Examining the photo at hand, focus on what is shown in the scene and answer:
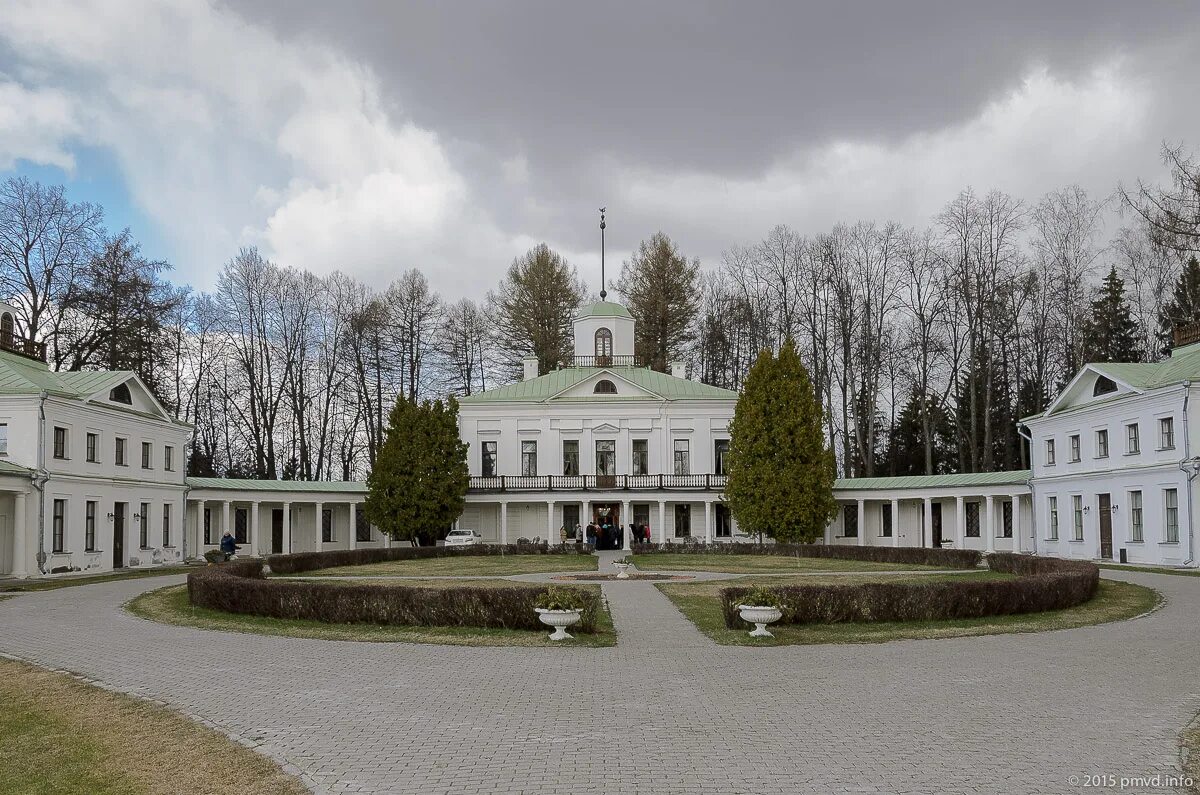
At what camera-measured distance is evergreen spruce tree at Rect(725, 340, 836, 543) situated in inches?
1608

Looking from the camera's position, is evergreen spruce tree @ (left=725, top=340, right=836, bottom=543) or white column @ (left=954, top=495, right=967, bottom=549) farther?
white column @ (left=954, top=495, right=967, bottom=549)

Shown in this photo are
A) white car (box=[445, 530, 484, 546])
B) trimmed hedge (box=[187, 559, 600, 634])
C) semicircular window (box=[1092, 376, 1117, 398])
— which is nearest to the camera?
trimmed hedge (box=[187, 559, 600, 634])

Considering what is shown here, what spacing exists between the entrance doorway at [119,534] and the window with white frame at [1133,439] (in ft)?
113

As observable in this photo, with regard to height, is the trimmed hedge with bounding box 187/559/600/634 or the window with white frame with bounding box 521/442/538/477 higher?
the window with white frame with bounding box 521/442/538/477

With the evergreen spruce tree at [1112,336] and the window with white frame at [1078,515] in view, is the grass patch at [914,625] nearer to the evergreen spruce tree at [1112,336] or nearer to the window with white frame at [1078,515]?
the window with white frame at [1078,515]

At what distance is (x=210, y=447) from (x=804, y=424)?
32.0 meters

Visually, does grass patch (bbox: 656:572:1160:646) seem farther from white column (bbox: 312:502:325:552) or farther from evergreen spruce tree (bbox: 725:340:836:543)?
white column (bbox: 312:502:325:552)

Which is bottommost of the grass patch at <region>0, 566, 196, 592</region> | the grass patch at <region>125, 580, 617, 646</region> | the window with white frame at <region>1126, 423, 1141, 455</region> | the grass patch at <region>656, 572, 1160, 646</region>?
the grass patch at <region>0, 566, 196, 592</region>

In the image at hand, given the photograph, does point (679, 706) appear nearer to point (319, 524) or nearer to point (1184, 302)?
point (319, 524)

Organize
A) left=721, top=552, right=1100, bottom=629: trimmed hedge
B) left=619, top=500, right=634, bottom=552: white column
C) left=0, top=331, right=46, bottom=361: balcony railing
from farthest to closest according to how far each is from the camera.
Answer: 1. left=619, top=500, right=634, bottom=552: white column
2. left=0, top=331, right=46, bottom=361: balcony railing
3. left=721, top=552, right=1100, bottom=629: trimmed hedge

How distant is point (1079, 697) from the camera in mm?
10164

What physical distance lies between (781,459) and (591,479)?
1068 centimetres

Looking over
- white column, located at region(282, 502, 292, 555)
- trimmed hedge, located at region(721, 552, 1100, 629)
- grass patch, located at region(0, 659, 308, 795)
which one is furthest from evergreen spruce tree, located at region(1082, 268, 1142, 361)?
grass patch, located at region(0, 659, 308, 795)

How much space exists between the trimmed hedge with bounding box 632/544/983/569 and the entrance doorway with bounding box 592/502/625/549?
3.51m
